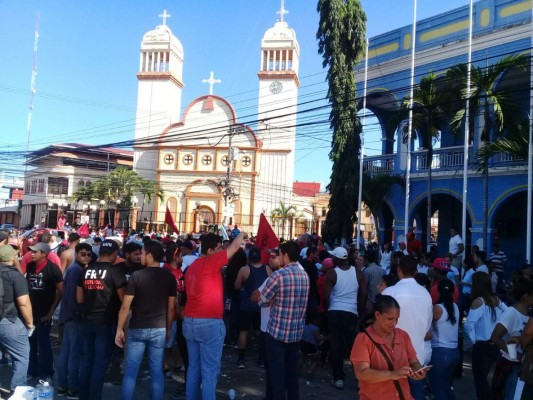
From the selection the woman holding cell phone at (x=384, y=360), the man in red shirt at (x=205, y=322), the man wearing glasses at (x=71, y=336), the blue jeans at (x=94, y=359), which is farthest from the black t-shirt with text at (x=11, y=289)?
the woman holding cell phone at (x=384, y=360)

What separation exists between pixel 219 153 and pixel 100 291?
1751 inches

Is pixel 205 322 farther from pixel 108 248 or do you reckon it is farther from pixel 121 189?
pixel 121 189

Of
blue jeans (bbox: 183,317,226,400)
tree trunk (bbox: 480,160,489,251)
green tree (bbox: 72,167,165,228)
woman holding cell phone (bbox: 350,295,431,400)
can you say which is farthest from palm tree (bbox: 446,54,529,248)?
green tree (bbox: 72,167,165,228)

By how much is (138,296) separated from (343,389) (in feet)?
10.8

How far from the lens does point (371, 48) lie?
20812mm

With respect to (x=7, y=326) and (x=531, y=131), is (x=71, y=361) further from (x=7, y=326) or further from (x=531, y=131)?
(x=531, y=131)

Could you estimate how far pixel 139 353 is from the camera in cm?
511

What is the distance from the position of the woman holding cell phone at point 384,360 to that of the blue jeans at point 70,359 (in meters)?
3.41

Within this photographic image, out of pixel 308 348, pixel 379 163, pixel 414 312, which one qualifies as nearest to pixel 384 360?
pixel 414 312

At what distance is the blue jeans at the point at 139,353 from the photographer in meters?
5.07

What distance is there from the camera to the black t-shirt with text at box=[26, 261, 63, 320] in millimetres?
6168

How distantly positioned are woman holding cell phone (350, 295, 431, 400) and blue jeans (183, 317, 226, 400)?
205 centimetres

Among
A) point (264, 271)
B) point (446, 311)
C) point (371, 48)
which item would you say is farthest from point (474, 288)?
point (371, 48)

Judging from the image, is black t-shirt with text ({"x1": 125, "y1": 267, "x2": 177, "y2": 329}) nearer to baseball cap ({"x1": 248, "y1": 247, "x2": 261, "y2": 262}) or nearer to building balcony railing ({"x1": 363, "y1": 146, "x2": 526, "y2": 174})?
baseball cap ({"x1": 248, "y1": 247, "x2": 261, "y2": 262})
